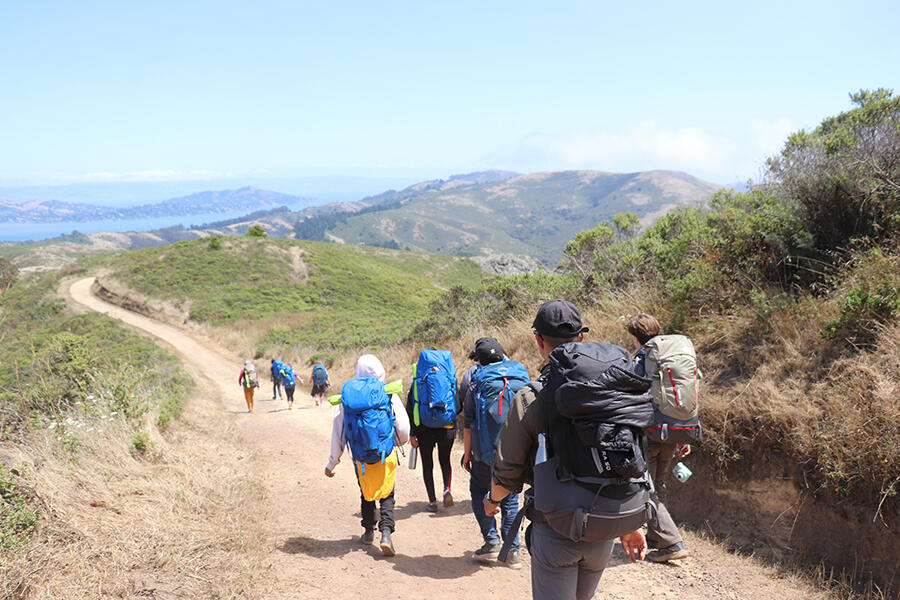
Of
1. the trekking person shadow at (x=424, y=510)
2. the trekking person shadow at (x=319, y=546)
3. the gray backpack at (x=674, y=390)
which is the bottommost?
the trekking person shadow at (x=424, y=510)

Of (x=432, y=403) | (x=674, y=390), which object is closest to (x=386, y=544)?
(x=432, y=403)

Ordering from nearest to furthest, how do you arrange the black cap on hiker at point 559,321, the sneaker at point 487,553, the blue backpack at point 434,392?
1. the black cap on hiker at point 559,321
2. the sneaker at point 487,553
3. the blue backpack at point 434,392

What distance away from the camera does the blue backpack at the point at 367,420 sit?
4.30m

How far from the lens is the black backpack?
2.21 metres

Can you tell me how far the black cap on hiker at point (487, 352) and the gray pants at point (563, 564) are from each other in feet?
5.98

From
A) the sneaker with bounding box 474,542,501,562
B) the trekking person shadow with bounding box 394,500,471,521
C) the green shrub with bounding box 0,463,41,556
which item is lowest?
the trekking person shadow with bounding box 394,500,471,521

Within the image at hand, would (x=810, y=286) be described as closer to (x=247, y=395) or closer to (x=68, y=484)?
(x=68, y=484)

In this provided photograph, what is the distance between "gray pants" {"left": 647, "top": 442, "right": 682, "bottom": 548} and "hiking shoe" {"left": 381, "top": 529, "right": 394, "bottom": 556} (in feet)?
7.21

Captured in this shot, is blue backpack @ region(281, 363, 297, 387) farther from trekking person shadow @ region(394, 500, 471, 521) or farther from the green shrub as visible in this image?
the green shrub

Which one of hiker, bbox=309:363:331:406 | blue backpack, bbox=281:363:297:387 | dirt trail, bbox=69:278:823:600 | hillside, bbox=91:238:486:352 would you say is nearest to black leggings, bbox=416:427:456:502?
dirt trail, bbox=69:278:823:600

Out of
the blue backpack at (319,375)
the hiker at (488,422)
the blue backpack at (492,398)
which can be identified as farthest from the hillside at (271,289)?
the blue backpack at (492,398)

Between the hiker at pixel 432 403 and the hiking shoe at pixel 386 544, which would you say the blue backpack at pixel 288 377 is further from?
the hiking shoe at pixel 386 544

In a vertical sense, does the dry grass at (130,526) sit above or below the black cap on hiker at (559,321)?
below

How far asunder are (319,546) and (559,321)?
347 centimetres
